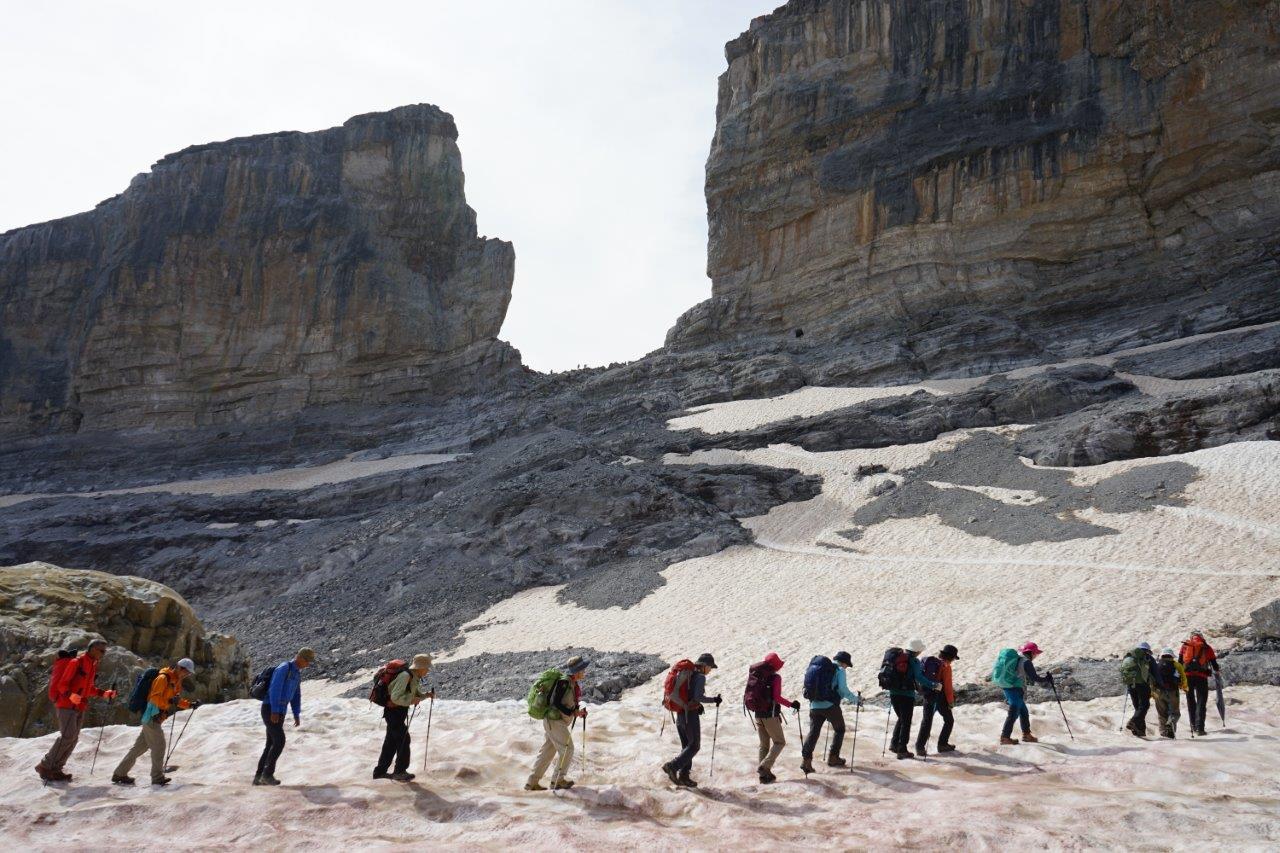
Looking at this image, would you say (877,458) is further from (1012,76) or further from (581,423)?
(1012,76)

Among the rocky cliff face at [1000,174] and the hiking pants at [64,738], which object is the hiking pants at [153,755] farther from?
the rocky cliff face at [1000,174]

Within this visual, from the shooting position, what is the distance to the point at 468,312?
53.8 meters

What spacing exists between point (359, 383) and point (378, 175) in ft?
46.9

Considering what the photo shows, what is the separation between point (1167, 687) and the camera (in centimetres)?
980

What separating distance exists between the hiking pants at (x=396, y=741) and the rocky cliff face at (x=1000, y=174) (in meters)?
33.6

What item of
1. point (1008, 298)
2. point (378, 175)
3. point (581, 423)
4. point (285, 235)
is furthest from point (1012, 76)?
point (285, 235)

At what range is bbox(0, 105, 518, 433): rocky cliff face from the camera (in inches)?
2034

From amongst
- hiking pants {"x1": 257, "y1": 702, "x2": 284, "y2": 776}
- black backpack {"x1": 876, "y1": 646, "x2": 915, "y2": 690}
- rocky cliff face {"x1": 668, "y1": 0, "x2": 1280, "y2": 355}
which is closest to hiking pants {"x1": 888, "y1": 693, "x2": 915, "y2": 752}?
black backpack {"x1": 876, "y1": 646, "x2": 915, "y2": 690}

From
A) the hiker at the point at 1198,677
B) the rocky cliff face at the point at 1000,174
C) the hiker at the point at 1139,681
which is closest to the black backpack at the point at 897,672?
the hiker at the point at 1139,681

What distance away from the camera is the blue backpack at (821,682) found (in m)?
8.39

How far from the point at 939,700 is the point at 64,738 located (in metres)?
8.76

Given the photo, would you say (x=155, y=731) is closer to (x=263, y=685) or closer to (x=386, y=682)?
(x=263, y=685)

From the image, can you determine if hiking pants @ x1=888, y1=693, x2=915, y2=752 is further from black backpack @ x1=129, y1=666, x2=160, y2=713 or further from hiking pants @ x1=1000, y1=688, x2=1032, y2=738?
black backpack @ x1=129, y1=666, x2=160, y2=713

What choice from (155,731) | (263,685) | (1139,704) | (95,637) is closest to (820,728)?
(1139,704)
